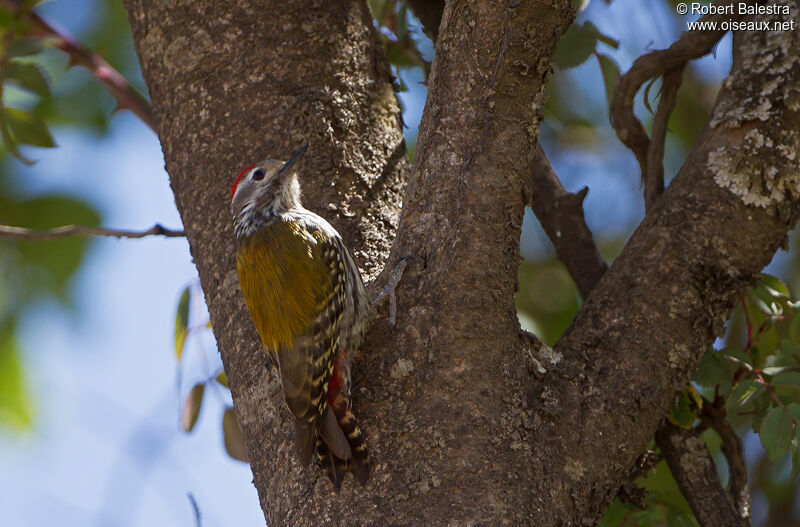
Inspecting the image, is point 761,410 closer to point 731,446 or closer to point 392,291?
point 731,446

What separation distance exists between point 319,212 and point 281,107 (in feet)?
1.26

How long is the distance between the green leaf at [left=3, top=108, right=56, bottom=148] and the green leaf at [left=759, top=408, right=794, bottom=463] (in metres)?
2.63

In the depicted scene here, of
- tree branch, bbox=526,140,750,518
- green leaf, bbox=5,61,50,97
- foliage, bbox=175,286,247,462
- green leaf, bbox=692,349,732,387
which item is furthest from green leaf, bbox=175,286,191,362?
green leaf, bbox=692,349,732,387

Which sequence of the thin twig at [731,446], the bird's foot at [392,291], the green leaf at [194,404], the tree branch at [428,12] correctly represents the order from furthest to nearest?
the tree branch at [428,12] < the green leaf at [194,404] < the thin twig at [731,446] < the bird's foot at [392,291]

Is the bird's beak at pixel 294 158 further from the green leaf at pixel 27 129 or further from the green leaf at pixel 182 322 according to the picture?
the green leaf at pixel 27 129

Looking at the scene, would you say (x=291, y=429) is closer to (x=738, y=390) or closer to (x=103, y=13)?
(x=738, y=390)

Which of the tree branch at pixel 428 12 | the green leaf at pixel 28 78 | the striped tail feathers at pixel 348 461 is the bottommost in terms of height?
the striped tail feathers at pixel 348 461

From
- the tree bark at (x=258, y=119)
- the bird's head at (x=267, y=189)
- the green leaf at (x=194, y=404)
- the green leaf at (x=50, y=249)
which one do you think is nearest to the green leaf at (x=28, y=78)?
the tree bark at (x=258, y=119)

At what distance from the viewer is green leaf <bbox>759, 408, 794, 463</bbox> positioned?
2.28m

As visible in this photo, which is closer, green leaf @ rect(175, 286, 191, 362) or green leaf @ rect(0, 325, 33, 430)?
green leaf @ rect(175, 286, 191, 362)

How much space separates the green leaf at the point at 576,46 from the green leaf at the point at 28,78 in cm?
191

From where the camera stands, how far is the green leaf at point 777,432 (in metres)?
2.28

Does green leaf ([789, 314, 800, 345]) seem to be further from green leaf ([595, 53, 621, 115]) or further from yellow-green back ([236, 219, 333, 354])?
yellow-green back ([236, 219, 333, 354])

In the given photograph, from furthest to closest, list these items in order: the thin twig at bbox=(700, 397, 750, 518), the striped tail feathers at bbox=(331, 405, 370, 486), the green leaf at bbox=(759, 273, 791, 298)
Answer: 1. the thin twig at bbox=(700, 397, 750, 518)
2. the green leaf at bbox=(759, 273, 791, 298)
3. the striped tail feathers at bbox=(331, 405, 370, 486)
